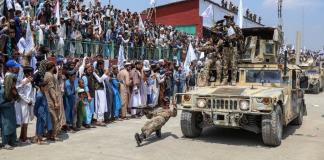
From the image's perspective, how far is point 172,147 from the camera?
27.7ft

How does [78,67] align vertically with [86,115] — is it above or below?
above

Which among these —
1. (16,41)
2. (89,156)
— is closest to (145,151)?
(89,156)

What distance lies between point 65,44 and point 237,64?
7.05 m

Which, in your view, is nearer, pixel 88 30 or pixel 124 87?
Result: pixel 124 87

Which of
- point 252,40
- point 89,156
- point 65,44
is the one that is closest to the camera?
point 89,156

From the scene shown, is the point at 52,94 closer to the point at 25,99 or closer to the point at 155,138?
the point at 25,99

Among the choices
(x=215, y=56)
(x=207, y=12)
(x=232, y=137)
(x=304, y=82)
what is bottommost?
(x=232, y=137)

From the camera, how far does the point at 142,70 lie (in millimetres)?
13305

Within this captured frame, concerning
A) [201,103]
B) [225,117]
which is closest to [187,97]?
[201,103]

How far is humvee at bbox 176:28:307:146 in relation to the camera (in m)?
8.34

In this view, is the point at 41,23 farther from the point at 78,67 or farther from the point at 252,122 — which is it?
the point at 252,122

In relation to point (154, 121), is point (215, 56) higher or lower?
higher

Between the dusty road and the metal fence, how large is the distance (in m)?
4.90

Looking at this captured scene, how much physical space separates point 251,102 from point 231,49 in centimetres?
267
